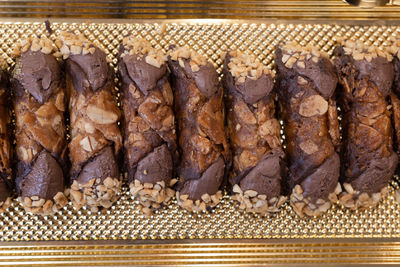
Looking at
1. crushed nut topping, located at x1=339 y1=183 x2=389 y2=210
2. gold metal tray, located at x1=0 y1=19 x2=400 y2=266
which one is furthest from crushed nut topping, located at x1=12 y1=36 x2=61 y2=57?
crushed nut topping, located at x1=339 y1=183 x2=389 y2=210

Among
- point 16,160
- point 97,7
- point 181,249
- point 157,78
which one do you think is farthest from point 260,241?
point 97,7

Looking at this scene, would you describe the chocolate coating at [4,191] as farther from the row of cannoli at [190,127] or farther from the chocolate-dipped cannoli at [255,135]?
the chocolate-dipped cannoli at [255,135]

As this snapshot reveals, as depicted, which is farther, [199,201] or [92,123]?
[199,201]

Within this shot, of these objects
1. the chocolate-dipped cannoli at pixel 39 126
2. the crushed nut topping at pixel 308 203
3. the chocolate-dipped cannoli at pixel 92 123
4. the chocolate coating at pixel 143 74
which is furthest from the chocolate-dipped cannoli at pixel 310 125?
the chocolate-dipped cannoli at pixel 39 126

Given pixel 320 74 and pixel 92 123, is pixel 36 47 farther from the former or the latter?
pixel 320 74

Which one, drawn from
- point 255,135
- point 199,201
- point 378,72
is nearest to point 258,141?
point 255,135

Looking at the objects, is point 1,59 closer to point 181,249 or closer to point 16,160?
point 16,160

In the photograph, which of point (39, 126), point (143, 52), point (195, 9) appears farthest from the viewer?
point (195, 9)
